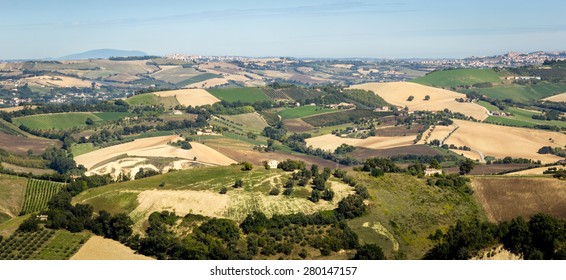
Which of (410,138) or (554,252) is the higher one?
(554,252)

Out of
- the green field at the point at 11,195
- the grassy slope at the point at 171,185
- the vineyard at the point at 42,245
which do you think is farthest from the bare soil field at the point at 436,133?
the vineyard at the point at 42,245

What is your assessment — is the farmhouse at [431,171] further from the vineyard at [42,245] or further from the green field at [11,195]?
the green field at [11,195]

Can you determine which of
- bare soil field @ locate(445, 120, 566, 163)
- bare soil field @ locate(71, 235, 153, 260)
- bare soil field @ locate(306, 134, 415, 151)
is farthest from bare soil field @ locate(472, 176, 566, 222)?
bare soil field @ locate(306, 134, 415, 151)

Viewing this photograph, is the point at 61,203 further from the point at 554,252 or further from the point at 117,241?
the point at 554,252

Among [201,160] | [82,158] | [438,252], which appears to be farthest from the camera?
[82,158]

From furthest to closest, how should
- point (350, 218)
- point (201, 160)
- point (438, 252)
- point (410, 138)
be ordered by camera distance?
point (410, 138)
point (201, 160)
point (350, 218)
point (438, 252)

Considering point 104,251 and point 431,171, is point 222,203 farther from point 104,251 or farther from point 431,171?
point 431,171

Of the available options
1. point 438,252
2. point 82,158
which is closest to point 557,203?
point 438,252
